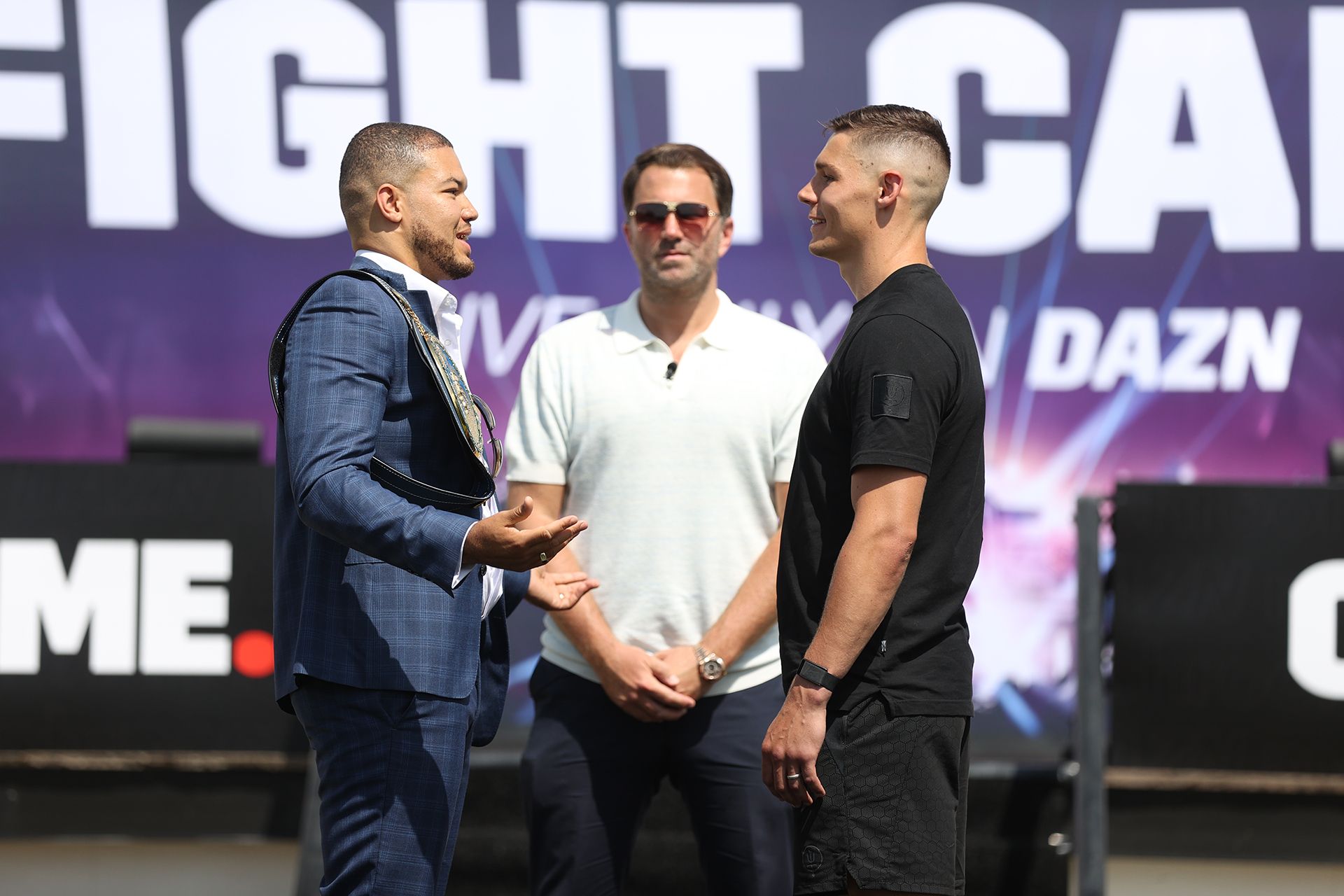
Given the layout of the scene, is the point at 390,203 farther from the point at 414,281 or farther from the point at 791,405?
the point at 791,405

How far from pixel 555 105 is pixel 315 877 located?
2.12 meters

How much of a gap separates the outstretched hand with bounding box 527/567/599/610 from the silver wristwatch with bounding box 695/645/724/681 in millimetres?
379

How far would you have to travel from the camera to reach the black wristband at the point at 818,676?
1.90m

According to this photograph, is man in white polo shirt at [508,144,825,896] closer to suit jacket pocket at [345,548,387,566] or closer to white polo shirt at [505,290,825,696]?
white polo shirt at [505,290,825,696]

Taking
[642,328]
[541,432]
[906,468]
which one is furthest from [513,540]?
[642,328]

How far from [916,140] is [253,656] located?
213 cm

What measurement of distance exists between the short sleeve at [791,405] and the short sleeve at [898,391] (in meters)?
0.65

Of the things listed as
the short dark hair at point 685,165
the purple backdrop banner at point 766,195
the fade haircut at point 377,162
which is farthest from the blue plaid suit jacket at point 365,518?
the purple backdrop banner at point 766,195

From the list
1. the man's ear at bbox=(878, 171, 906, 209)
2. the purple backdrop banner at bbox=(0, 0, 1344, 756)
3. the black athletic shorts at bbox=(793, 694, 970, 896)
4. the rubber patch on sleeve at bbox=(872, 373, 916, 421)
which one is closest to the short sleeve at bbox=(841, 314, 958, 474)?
the rubber patch on sleeve at bbox=(872, 373, 916, 421)

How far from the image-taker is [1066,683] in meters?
3.68

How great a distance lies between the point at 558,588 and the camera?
81.7 inches

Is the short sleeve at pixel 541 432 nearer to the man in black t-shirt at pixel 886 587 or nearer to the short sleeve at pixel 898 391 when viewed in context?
the man in black t-shirt at pixel 886 587

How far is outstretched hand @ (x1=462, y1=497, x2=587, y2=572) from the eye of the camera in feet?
5.61

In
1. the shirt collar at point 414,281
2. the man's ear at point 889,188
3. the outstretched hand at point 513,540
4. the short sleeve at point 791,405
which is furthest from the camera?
the short sleeve at point 791,405
